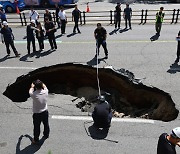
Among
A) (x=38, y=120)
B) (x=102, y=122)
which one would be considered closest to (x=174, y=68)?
(x=102, y=122)

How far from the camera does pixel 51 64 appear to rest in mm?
11094

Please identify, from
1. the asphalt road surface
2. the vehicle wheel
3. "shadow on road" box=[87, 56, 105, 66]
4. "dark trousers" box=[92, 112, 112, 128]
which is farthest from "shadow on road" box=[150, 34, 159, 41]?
the vehicle wheel

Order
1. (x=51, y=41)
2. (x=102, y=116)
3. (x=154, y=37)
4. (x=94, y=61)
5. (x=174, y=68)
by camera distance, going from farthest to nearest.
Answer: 1. (x=154, y=37)
2. (x=51, y=41)
3. (x=94, y=61)
4. (x=174, y=68)
5. (x=102, y=116)

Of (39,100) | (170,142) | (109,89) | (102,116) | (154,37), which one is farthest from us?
(154,37)

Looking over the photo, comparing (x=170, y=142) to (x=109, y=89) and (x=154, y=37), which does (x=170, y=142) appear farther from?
(x=154, y=37)

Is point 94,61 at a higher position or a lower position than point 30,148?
higher

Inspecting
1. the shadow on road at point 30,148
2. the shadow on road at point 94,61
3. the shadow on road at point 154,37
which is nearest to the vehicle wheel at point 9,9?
the shadow on road at point 154,37

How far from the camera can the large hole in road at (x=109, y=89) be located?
8.44 metres

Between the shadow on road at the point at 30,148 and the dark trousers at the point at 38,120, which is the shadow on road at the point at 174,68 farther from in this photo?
the shadow on road at the point at 30,148

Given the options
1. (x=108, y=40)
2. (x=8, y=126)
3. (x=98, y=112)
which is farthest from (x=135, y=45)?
(x=8, y=126)

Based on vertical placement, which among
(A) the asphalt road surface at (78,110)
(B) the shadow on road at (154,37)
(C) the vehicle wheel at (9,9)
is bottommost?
(A) the asphalt road surface at (78,110)

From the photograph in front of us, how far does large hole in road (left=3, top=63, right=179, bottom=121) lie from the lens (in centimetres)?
844

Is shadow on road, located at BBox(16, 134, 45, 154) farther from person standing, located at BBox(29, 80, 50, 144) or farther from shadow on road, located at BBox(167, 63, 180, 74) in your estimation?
shadow on road, located at BBox(167, 63, 180, 74)

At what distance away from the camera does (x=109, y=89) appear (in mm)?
9820
